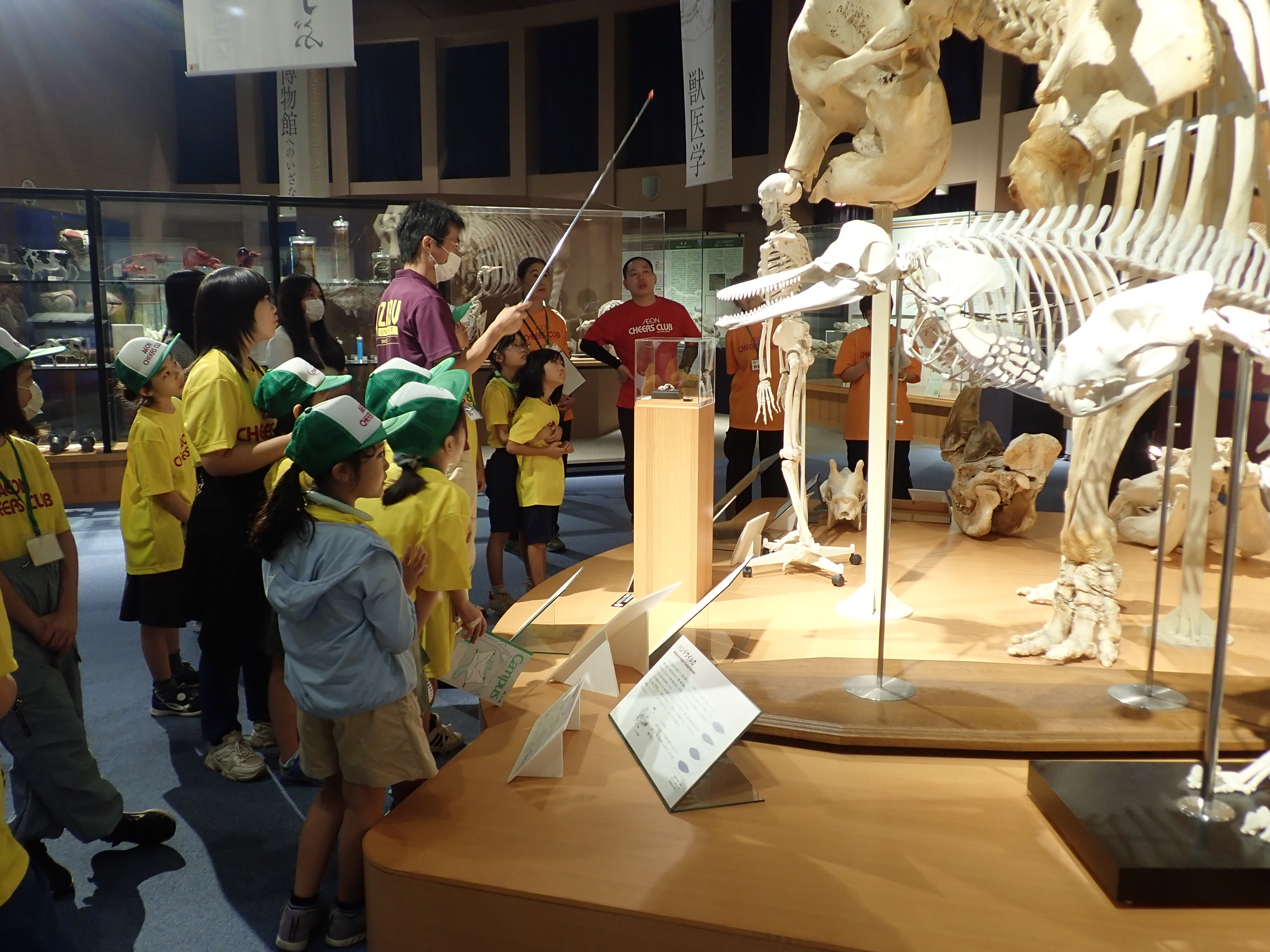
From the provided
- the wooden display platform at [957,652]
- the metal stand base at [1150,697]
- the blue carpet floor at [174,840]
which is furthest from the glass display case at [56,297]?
the metal stand base at [1150,697]

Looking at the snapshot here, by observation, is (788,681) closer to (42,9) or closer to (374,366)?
(374,366)

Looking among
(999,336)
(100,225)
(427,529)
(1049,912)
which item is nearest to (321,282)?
(100,225)

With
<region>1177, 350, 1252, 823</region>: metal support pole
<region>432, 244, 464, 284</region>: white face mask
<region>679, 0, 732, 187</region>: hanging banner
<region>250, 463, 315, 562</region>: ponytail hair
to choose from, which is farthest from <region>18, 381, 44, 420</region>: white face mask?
<region>679, 0, 732, 187</region>: hanging banner

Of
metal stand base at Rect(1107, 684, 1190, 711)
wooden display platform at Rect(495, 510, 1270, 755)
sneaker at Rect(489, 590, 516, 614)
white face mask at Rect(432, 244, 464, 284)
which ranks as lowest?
sneaker at Rect(489, 590, 516, 614)

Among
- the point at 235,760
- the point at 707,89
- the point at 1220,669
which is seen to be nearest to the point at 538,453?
the point at 235,760

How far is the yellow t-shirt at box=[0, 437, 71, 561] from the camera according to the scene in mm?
2459

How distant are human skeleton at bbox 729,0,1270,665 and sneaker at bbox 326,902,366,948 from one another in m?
1.99

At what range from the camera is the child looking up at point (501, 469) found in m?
4.78

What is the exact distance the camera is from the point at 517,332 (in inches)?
228

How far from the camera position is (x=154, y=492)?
3.35m

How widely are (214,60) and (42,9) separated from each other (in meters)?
7.21

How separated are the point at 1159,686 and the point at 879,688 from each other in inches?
36.2

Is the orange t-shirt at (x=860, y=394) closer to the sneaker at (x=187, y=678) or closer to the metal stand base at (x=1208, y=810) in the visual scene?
the metal stand base at (x=1208, y=810)

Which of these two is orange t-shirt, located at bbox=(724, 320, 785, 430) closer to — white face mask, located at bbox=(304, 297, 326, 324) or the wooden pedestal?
the wooden pedestal
